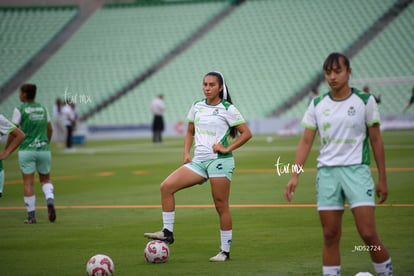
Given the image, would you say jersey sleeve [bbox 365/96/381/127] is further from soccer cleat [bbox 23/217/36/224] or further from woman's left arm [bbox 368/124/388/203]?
soccer cleat [bbox 23/217/36/224]

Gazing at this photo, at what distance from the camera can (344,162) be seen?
6.62 metres

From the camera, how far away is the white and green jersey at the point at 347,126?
6.65m

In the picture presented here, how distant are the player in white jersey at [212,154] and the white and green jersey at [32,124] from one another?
3.95m

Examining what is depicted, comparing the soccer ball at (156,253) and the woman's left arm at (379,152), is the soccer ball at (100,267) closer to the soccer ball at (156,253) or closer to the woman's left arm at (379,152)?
the soccer ball at (156,253)

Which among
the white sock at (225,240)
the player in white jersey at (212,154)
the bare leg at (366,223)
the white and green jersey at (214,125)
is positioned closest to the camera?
the bare leg at (366,223)

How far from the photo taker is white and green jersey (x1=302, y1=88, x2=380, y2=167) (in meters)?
6.65

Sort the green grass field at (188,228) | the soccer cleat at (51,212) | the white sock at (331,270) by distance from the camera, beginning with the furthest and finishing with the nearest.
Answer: the soccer cleat at (51,212) < the green grass field at (188,228) < the white sock at (331,270)

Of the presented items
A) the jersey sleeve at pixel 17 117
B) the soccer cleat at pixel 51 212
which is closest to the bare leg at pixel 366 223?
the soccer cleat at pixel 51 212

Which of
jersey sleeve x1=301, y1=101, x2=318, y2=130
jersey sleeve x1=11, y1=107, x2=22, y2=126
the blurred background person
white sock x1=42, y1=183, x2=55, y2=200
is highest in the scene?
the blurred background person

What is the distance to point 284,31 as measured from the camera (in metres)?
50.1

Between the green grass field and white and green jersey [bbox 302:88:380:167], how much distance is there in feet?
5.54

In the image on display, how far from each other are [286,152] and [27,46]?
1190 inches

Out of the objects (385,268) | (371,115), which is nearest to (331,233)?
(385,268)

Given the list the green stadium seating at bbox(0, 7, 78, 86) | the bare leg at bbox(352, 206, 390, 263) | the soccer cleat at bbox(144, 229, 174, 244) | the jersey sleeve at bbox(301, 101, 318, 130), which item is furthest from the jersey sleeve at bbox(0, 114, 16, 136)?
the green stadium seating at bbox(0, 7, 78, 86)
